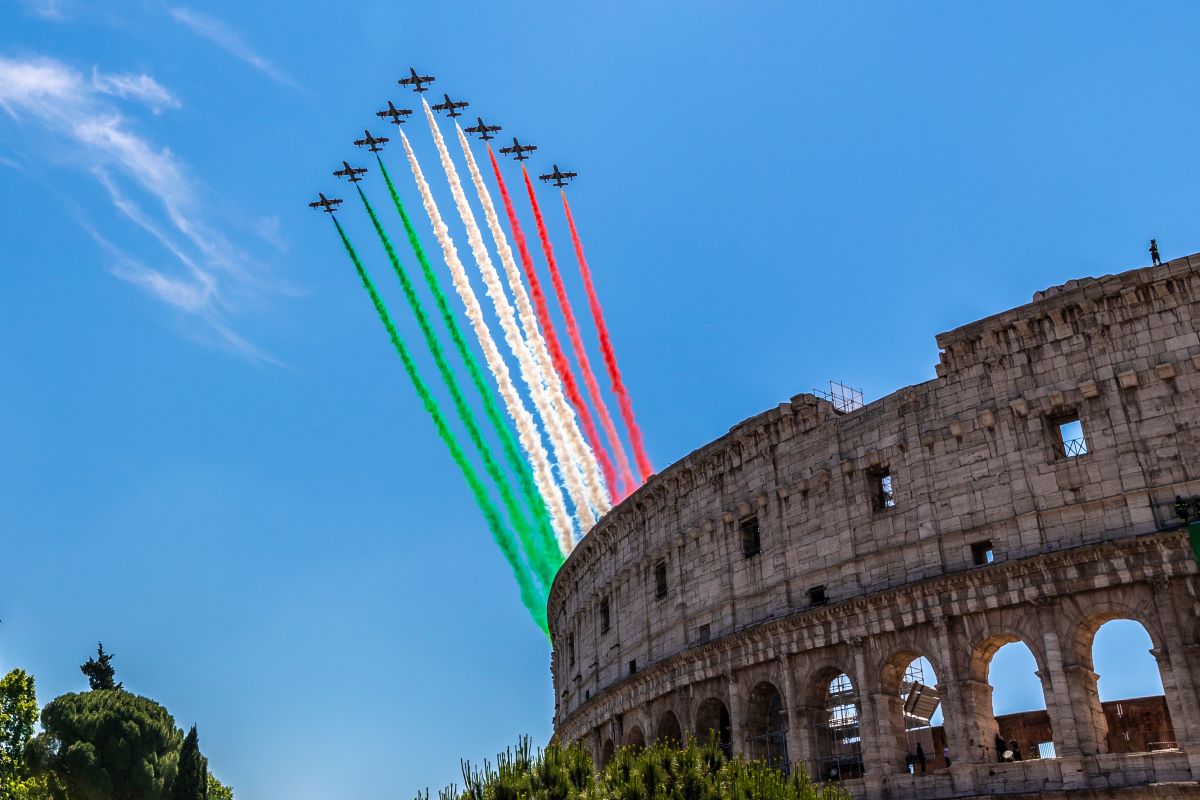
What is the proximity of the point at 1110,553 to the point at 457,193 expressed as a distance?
143 ft

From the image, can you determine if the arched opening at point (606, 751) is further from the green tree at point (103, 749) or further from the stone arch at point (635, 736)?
the green tree at point (103, 749)

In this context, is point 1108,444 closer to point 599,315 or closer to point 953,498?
point 953,498

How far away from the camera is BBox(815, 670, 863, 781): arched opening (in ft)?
128

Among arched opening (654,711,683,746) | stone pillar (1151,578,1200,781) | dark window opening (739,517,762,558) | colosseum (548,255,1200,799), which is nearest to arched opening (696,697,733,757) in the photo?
colosseum (548,255,1200,799)

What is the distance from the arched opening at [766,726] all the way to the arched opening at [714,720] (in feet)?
6.17

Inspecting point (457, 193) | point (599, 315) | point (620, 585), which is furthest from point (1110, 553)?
point (457, 193)

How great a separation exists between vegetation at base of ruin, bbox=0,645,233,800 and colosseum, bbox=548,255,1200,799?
38.7 metres

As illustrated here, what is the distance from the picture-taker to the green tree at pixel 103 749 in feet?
233

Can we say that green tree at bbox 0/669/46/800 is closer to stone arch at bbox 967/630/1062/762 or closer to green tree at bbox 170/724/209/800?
green tree at bbox 170/724/209/800

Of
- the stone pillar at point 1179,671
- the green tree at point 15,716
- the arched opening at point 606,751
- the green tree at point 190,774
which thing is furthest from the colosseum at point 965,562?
the green tree at point 190,774

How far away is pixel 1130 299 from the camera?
35.2 m

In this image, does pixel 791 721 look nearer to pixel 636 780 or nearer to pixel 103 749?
pixel 636 780

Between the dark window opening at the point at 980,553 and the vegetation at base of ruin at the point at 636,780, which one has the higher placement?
the dark window opening at the point at 980,553

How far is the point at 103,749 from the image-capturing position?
239 feet
